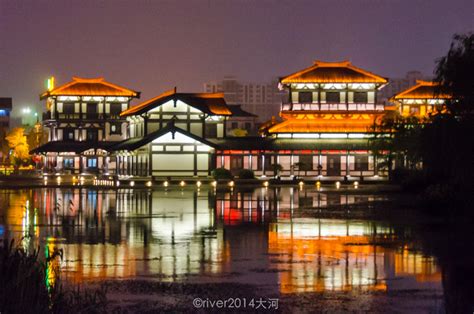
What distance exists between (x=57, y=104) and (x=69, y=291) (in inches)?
3648

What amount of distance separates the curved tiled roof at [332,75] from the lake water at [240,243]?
44.9 meters

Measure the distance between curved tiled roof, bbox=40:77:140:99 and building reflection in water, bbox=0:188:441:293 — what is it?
65763 mm

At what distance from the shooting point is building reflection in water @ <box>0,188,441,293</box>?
55.9ft

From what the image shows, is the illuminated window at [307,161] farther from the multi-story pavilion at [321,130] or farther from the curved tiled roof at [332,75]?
the curved tiled roof at [332,75]

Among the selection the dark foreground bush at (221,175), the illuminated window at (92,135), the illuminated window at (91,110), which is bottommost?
the dark foreground bush at (221,175)

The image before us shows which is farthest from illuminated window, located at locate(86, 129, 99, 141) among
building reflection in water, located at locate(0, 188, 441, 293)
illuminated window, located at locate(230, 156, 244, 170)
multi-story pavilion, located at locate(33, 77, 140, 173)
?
building reflection in water, located at locate(0, 188, 441, 293)

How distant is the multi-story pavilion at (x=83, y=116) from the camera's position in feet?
338

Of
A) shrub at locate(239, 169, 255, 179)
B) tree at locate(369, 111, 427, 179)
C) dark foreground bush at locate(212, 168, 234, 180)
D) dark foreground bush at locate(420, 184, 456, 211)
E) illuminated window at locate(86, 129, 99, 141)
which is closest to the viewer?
dark foreground bush at locate(420, 184, 456, 211)

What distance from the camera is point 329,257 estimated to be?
20.0m

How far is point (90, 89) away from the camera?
341ft

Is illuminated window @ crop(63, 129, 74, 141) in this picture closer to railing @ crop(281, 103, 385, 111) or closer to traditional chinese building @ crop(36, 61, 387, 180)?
traditional chinese building @ crop(36, 61, 387, 180)

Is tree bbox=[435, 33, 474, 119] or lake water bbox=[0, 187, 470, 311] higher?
tree bbox=[435, 33, 474, 119]

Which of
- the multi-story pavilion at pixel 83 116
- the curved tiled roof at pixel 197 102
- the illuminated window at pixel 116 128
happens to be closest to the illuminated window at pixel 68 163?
the multi-story pavilion at pixel 83 116

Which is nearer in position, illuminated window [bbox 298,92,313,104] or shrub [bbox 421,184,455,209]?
shrub [bbox 421,184,455,209]
